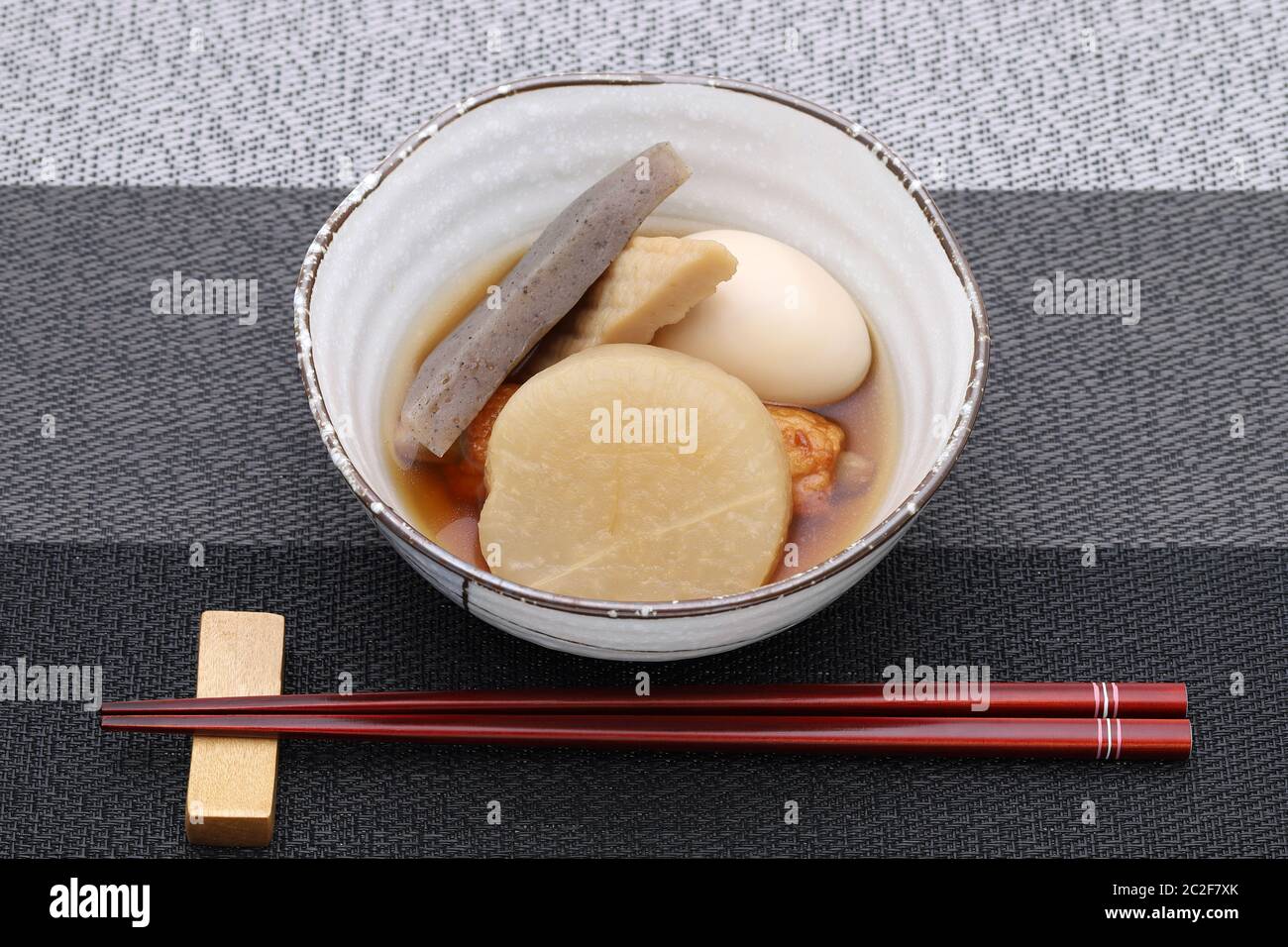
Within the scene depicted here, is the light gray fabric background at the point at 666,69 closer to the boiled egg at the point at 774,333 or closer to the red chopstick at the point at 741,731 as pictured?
the boiled egg at the point at 774,333

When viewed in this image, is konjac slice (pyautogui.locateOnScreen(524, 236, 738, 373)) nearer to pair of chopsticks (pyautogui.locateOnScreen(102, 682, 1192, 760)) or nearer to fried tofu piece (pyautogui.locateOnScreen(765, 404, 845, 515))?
fried tofu piece (pyautogui.locateOnScreen(765, 404, 845, 515))

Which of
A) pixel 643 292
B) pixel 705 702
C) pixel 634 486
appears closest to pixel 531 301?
Answer: pixel 643 292

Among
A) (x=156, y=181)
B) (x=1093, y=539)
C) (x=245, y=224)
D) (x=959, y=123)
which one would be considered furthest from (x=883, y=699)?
(x=156, y=181)

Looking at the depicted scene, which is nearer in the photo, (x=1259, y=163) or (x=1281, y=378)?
(x=1281, y=378)

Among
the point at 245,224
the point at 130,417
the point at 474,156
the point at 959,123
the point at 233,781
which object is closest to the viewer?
the point at 233,781
